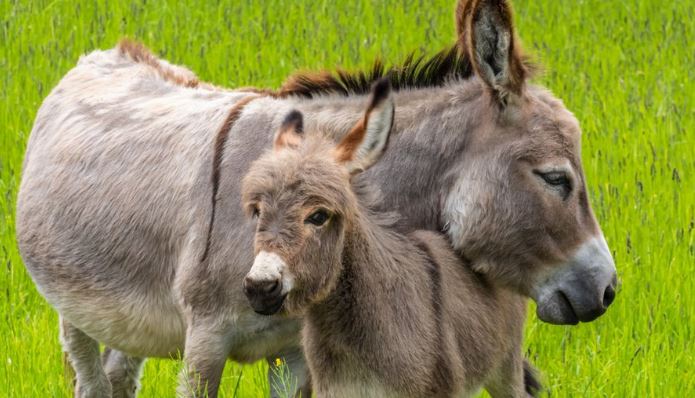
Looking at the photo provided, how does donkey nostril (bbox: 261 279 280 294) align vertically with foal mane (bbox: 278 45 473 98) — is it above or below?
below

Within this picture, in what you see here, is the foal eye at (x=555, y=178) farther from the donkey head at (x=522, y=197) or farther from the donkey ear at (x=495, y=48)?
the donkey ear at (x=495, y=48)

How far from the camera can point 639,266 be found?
270 inches

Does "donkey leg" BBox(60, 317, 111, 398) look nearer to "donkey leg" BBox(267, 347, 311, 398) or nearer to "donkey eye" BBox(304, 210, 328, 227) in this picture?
"donkey leg" BBox(267, 347, 311, 398)

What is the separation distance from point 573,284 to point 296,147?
1.17 m

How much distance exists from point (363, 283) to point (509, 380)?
857 mm

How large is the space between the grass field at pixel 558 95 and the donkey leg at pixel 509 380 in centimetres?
52

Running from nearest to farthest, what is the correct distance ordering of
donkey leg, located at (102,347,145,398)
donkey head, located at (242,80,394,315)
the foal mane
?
donkey head, located at (242,80,394,315)
the foal mane
donkey leg, located at (102,347,145,398)

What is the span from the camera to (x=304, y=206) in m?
4.20

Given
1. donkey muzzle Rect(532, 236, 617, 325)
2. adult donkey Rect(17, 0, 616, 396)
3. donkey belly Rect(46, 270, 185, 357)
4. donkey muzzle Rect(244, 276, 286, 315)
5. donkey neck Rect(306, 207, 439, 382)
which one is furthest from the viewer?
donkey belly Rect(46, 270, 185, 357)

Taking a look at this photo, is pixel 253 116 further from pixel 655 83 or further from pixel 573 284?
pixel 655 83

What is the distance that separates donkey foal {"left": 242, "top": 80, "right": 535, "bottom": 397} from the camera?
13.8 feet

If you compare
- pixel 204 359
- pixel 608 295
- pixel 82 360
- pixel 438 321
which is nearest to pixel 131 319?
pixel 204 359

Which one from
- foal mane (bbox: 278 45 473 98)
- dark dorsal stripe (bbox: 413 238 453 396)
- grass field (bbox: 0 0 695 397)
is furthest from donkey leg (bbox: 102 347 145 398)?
dark dorsal stripe (bbox: 413 238 453 396)

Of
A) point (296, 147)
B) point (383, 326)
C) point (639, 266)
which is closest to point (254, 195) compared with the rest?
point (296, 147)
